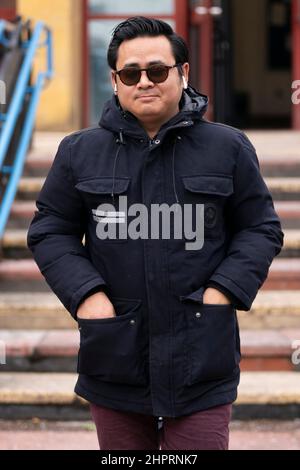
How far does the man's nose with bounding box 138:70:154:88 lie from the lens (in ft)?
8.70

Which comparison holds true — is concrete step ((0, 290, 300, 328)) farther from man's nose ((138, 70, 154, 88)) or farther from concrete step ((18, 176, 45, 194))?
man's nose ((138, 70, 154, 88))

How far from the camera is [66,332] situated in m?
5.49

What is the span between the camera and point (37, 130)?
8.97 metres

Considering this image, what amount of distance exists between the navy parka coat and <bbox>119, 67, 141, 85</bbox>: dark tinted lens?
94 millimetres

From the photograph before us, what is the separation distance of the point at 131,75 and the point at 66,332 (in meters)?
3.01

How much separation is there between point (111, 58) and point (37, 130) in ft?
20.6

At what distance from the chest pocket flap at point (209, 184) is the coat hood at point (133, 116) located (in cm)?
17

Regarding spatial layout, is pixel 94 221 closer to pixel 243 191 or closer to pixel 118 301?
pixel 118 301

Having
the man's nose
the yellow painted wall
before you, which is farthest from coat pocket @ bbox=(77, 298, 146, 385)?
the yellow painted wall

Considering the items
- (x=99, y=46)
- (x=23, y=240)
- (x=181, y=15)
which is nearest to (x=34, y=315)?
(x=23, y=240)

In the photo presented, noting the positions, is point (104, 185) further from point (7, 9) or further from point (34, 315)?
point (7, 9)

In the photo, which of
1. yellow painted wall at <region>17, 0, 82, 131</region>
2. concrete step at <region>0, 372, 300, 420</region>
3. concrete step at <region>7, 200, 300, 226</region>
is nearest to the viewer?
concrete step at <region>0, 372, 300, 420</region>
